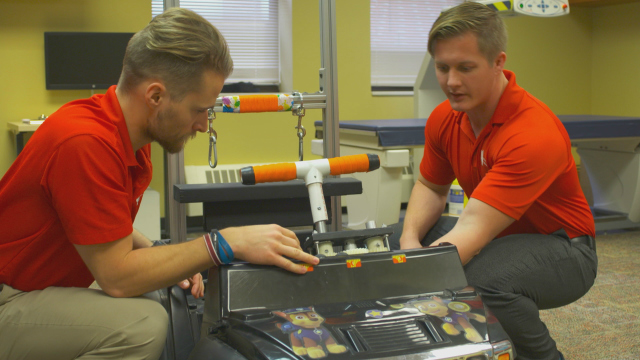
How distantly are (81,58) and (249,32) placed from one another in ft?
3.73

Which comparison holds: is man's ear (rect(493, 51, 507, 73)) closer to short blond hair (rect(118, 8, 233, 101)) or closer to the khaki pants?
short blond hair (rect(118, 8, 233, 101))

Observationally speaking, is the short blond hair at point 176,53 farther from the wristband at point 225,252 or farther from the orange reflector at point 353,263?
the orange reflector at point 353,263

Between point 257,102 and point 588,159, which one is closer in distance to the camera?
point 257,102

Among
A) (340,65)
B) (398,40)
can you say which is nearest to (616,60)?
(398,40)

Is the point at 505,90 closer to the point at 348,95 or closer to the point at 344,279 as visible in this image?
the point at 344,279

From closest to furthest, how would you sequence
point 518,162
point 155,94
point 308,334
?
point 308,334 → point 155,94 → point 518,162

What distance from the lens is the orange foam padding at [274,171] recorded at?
1163 mm

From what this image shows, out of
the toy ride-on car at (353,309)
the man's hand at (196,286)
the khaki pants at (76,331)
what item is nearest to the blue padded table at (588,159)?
the man's hand at (196,286)

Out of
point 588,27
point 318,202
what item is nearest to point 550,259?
point 318,202

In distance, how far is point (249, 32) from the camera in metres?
4.10

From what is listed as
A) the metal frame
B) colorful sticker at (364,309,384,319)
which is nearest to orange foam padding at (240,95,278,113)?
the metal frame

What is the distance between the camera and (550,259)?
1.35 metres

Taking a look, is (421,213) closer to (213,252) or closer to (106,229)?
(213,252)

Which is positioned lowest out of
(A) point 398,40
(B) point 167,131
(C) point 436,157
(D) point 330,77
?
(C) point 436,157
